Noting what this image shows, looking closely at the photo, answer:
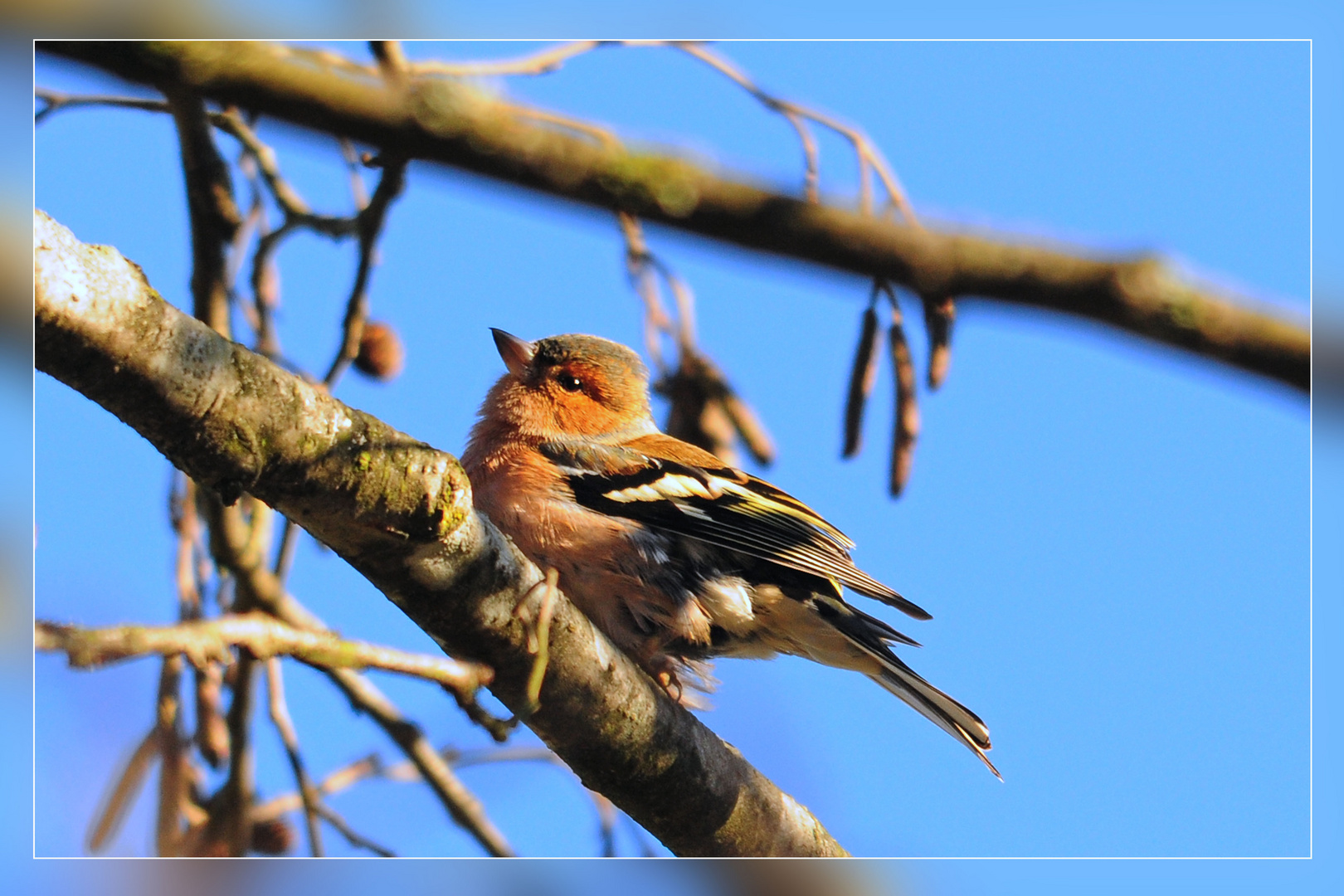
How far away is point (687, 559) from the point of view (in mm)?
4062

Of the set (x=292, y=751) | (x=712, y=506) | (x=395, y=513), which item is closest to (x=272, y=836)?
(x=292, y=751)

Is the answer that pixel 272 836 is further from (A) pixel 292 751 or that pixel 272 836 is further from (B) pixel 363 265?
(B) pixel 363 265

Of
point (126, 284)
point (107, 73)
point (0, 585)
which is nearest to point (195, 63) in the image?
point (107, 73)

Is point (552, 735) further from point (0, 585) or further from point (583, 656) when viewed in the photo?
point (0, 585)

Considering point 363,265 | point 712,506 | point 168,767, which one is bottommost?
point 168,767

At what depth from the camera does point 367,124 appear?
241cm

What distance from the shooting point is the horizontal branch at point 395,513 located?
202cm

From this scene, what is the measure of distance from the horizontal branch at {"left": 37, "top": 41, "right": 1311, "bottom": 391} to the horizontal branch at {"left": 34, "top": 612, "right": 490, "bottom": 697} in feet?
3.30

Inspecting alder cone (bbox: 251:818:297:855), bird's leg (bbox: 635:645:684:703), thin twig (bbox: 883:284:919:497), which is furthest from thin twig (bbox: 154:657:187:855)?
thin twig (bbox: 883:284:919:497)

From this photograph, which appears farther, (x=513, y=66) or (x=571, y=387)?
(x=571, y=387)

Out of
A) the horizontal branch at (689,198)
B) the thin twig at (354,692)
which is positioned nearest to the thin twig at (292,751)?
the thin twig at (354,692)

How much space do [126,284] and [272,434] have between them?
370mm

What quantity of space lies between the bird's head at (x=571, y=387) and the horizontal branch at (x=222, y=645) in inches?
120

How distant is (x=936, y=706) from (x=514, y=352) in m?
2.33
